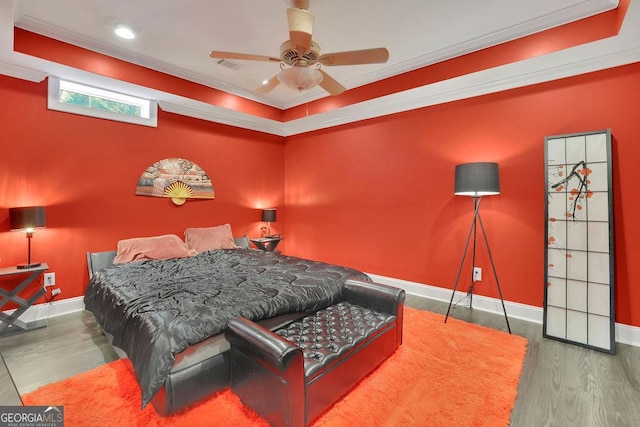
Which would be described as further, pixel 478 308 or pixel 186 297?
pixel 478 308

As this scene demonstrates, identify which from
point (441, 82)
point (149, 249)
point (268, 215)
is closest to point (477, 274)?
point (441, 82)

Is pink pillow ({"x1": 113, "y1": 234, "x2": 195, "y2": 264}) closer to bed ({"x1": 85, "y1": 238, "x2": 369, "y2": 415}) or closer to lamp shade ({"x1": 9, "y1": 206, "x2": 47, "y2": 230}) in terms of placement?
bed ({"x1": 85, "y1": 238, "x2": 369, "y2": 415})

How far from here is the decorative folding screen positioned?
257cm

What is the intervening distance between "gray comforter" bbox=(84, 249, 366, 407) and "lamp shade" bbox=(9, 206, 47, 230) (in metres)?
0.77

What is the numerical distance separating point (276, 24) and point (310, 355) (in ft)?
9.98

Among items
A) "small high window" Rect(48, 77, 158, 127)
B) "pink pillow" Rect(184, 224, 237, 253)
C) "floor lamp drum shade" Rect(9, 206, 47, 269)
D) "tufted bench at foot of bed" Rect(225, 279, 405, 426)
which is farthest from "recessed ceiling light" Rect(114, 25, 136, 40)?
"tufted bench at foot of bed" Rect(225, 279, 405, 426)

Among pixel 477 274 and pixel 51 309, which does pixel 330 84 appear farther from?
pixel 51 309

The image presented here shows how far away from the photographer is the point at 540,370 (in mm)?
2215

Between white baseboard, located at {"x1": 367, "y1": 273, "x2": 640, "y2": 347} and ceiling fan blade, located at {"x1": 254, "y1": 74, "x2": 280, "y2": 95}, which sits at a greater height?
ceiling fan blade, located at {"x1": 254, "y1": 74, "x2": 280, "y2": 95}

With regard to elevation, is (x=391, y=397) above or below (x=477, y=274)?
below

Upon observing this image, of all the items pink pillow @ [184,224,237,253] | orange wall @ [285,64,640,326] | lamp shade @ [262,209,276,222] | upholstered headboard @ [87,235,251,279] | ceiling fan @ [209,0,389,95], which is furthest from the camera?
lamp shade @ [262,209,276,222]

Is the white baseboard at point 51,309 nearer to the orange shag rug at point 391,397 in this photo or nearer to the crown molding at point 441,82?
the orange shag rug at point 391,397

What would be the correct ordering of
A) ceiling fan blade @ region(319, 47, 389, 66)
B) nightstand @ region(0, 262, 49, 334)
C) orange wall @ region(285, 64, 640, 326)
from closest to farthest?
ceiling fan blade @ region(319, 47, 389, 66) → orange wall @ region(285, 64, 640, 326) → nightstand @ region(0, 262, 49, 334)

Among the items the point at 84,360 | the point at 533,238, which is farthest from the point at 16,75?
the point at 533,238
